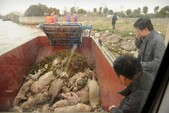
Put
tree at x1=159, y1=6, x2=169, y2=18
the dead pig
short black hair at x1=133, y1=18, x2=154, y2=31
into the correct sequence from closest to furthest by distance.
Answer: tree at x1=159, y1=6, x2=169, y2=18 → short black hair at x1=133, y1=18, x2=154, y2=31 → the dead pig

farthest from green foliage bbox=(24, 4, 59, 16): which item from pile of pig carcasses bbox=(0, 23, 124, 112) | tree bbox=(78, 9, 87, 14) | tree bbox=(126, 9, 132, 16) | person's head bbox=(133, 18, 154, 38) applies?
person's head bbox=(133, 18, 154, 38)

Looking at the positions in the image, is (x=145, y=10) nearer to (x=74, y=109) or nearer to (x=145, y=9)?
(x=145, y=9)

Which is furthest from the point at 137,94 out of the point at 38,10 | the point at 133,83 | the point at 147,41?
the point at 38,10

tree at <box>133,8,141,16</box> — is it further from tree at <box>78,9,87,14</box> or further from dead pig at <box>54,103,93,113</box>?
dead pig at <box>54,103,93,113</box>

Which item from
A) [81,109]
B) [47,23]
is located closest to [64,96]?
[81,109]

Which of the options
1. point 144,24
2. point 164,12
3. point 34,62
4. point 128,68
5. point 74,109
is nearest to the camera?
point 128,68

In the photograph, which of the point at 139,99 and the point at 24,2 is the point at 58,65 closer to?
the point at 24,2

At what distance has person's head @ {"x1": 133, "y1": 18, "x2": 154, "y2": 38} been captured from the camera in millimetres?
1939

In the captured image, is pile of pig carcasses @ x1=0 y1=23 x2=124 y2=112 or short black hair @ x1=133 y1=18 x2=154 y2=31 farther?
pile of pig carcasses @ x1=0 y1=23 x2=124 y2=112

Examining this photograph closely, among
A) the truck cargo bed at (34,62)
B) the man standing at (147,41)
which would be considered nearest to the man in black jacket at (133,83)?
the man standing at (147,41)

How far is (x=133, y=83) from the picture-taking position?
162cm

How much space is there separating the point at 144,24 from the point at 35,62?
1.18 meters

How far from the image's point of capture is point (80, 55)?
7.55 feet

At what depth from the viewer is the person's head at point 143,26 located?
1.94 meters
